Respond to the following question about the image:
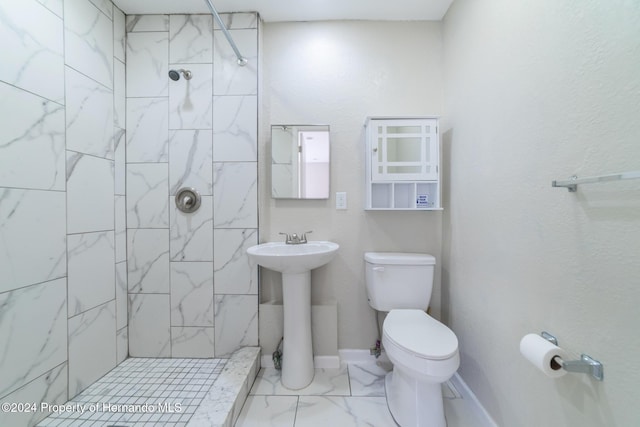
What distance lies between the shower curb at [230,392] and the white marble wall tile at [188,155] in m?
1.21

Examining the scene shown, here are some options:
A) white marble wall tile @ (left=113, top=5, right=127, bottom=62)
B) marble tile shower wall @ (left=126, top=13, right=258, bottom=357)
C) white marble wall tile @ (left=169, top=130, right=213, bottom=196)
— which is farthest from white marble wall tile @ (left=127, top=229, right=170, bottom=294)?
white marble wall tile @ (left=113, top=5, right=127, bottom=62)

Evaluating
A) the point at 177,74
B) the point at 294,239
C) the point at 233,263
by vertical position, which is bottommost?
the point at 233,263

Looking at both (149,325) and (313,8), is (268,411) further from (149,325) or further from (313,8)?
(313,8)

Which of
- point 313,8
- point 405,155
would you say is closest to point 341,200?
point 405,155

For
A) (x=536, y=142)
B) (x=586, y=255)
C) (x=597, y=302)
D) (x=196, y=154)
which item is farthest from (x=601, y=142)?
(x=196, y=154)

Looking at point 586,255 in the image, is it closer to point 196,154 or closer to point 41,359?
point 196,154

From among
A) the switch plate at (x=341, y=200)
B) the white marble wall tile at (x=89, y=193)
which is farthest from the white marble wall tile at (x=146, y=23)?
the switch plate at (x=341, y=200)

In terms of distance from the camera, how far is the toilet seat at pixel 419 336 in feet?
3.63

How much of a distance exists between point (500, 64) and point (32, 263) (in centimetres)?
239

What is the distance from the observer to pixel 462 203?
4.97 ft

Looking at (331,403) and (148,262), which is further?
(148,262)

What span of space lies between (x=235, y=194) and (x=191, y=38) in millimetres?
1118

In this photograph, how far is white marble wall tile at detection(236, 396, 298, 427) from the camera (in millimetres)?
1268

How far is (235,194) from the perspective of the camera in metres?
1.70
